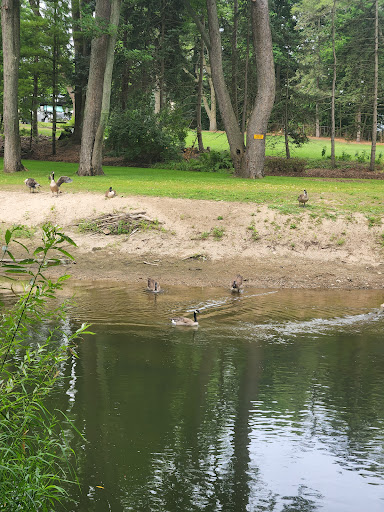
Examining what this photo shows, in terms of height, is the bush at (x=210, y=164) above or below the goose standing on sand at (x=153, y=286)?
above

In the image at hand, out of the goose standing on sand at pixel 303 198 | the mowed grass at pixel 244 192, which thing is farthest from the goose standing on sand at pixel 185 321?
the goose standing on sand at pixel 303 198

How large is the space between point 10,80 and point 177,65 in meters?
19.2

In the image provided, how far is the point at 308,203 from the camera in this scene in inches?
778

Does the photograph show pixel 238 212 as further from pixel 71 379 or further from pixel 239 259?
pixel 71 379

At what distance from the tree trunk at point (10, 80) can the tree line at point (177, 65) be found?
0.04 metres

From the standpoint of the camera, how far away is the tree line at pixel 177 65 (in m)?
27.3

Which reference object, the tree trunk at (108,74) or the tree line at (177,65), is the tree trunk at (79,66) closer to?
the tree line at (177,65)

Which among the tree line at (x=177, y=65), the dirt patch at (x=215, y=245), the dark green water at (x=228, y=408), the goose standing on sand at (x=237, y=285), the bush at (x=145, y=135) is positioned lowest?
the dark green water at (x=228, y=408)

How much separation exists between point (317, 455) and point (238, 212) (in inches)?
499

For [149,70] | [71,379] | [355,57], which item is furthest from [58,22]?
[71,379]

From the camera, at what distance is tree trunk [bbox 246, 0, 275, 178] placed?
89.8 feet

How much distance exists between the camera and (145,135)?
120 feet

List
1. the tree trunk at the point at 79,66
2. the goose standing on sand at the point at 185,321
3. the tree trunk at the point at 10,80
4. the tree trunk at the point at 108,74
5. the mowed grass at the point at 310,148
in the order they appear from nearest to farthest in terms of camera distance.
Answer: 1. the goose standing on sand at the point at 185,321
2. the tree trunk at the point at 108,74
3. the tree trunk at the point at 10,80
4. the tree trunk at the point at 79,66
5. the mowed grass at the point at 310,148

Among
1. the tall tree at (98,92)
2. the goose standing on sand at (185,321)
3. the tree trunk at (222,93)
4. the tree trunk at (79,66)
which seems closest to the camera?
the goose standing on sand at (185,321)
